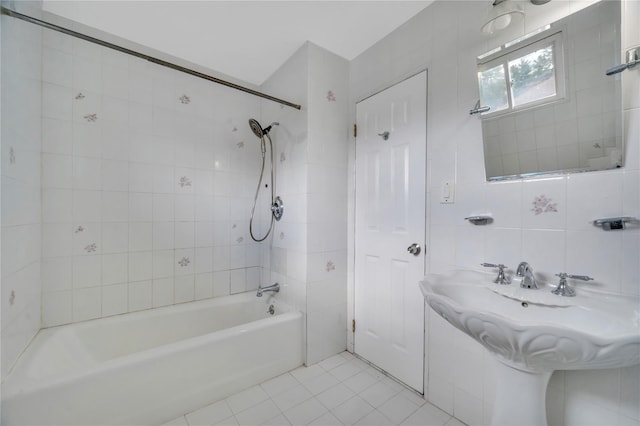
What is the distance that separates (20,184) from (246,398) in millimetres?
1618

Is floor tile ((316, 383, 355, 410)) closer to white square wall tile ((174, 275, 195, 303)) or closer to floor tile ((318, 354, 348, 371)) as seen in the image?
floor tile ((318, 354, 348, 371))

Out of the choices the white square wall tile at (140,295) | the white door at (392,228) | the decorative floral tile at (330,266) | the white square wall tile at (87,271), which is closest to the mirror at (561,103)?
the white door at (392,228)

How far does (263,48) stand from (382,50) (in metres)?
0.88

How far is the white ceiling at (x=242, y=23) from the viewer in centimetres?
149

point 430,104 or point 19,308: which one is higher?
point 430,104

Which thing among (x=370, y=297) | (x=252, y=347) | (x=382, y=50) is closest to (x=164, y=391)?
(x=252, y=347)

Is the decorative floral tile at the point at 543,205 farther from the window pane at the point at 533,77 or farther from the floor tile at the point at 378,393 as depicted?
the floor tile at the point at 378,393

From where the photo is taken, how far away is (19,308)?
47.3 inches

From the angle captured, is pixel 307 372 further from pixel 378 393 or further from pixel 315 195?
pixel 315 195

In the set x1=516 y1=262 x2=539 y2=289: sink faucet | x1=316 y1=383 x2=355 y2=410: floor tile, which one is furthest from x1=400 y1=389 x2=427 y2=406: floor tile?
x1=516 y1=262 x2=539 y2=289: sink faucet

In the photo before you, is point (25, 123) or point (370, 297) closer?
point (25, 123)

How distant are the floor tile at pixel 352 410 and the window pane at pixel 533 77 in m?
1.73

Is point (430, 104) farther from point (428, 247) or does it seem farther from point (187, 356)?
point (187, 356)

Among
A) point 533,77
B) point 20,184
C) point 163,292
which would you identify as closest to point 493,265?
point 533,77
